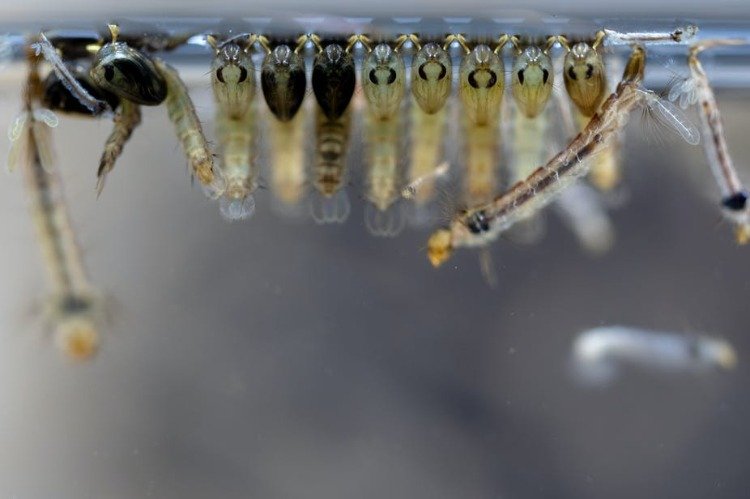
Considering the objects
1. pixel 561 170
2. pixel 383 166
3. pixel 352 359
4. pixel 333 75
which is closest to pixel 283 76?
pixel 333 75

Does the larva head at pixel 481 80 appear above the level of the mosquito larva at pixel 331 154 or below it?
above

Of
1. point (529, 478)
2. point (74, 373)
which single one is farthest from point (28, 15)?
point (529, 478)

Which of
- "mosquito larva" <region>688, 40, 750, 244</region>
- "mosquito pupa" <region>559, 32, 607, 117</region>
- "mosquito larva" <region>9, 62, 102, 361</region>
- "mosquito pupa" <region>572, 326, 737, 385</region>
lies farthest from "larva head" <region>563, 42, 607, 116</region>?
"mosquito larva" <region>9, 62, 102, 361</region>

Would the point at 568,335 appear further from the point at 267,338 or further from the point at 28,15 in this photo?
the point at 28,15

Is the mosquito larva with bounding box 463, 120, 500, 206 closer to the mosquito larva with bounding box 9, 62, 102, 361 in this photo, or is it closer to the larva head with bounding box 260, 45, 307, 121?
the larva head with bounding box 260, 45, 307, 121

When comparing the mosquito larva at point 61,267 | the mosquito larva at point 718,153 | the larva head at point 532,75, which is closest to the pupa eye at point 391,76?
the larva head at point 532,75

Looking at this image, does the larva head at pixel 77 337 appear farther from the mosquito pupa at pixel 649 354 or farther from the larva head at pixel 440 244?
the mosquito pupa at pixel 649 354
